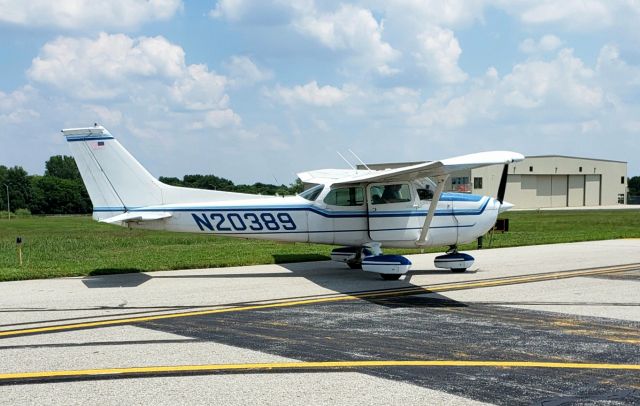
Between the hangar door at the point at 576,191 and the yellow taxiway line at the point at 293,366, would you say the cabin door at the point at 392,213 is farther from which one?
the hangar door at the point at 576,191

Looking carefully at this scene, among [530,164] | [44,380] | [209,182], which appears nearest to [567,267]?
[44,380]

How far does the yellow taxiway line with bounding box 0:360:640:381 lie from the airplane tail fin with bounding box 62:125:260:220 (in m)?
7.70

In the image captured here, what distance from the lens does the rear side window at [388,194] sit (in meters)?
14.1

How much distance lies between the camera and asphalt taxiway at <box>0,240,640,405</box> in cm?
566

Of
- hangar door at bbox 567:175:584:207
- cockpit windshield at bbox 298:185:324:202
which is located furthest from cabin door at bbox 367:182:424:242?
hangar door at bbox 567:175:584:207

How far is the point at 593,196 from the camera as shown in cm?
8700

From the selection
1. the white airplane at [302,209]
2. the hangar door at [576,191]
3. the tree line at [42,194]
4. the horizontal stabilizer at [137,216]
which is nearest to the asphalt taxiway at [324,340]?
the white airplane at [302,209]

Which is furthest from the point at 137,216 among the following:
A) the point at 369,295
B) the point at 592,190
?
the point at 592,190

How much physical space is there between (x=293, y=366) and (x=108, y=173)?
8.66 m

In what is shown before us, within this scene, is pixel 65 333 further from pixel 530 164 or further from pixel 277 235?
pixel 530 164

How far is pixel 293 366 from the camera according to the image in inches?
255

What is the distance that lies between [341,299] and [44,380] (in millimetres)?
5817

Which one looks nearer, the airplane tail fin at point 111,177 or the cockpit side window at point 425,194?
the airplane tail fin at point 111,177

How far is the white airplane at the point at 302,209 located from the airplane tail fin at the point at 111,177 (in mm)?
21
